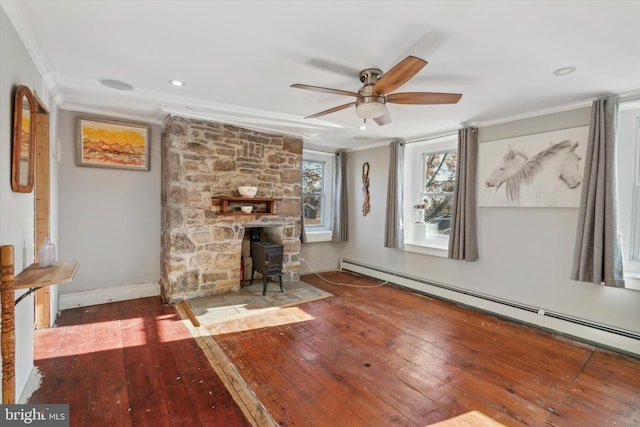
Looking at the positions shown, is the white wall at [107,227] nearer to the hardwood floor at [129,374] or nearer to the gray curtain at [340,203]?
the hardwood floor at [129,374]

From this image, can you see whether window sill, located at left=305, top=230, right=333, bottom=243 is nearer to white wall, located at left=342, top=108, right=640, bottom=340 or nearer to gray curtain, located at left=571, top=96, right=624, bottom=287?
white wall, located at left=342, top=108, right=640, bottom=340

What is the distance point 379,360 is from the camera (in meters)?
2.41

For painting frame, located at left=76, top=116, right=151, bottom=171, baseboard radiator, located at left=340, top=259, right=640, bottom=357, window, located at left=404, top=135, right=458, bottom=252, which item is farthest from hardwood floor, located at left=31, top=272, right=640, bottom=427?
painting frame, located at left=76, top=116, right=151, bottom=171

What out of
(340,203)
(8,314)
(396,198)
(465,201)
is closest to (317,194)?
(340,203)

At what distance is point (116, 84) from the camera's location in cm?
264

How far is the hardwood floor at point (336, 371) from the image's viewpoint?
1811 mm

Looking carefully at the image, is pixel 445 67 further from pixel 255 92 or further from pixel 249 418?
pixel 249 418

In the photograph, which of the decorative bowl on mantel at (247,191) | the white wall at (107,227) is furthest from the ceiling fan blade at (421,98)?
the white wall at (107,227)

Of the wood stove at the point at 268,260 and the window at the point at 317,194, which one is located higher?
the window at the point at 317,194

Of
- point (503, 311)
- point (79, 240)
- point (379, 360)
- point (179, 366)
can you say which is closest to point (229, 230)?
point (79, 240)

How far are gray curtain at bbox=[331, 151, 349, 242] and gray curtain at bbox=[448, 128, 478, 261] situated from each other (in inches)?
79.7

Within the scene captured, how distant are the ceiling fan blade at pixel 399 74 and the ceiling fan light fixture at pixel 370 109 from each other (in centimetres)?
8

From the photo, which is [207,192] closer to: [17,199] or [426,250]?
[17,199]

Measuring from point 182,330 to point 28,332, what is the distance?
3.67ft
